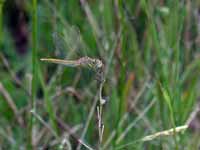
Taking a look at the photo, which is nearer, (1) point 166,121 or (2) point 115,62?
(1) point 166,121

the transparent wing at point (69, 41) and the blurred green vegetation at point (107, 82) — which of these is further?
the blurred green vegetation at point (107, 82)

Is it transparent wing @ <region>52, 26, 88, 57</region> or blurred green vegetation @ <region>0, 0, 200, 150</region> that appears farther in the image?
blurred green vegetation @ <region>0, 0, 200, 150</region>

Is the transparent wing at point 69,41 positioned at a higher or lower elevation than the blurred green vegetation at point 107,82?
higher

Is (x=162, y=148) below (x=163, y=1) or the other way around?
below

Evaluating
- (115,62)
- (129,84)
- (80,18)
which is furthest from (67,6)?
(129,84)

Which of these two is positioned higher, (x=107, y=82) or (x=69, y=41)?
(x=69, y=41)

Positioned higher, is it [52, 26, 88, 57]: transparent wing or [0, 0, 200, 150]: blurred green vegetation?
[52, 26, 88, 57]: transparent wing

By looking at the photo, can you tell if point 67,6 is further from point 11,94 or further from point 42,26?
point 11,94

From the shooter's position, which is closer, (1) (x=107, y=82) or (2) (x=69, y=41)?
(2) (x=69, y=41)
